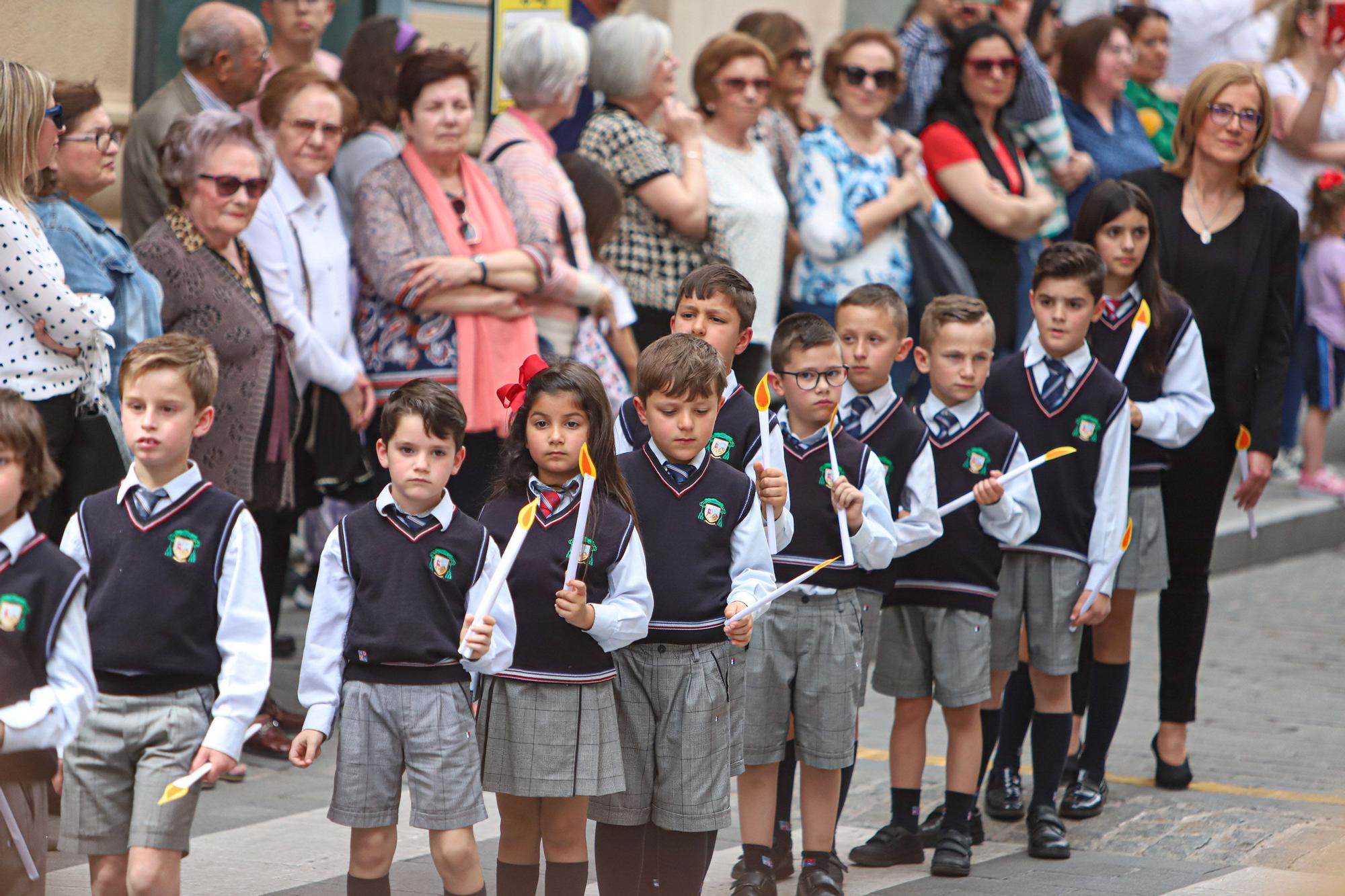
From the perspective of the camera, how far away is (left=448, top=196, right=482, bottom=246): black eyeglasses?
6.37m

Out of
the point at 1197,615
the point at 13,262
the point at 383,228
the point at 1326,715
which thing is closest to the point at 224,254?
the point at 383,228

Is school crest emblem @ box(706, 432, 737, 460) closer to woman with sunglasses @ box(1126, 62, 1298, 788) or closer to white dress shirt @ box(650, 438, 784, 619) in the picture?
white dress shirt @ box(650, 438, 784, 619)

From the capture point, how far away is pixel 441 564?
13.2ft

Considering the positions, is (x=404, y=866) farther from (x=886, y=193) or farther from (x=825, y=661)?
(x=886, y=193)

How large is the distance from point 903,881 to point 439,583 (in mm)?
1806

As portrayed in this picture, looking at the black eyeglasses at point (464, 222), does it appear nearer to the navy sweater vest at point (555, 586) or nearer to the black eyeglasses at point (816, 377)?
the black eyeglasses at point (816, 377)

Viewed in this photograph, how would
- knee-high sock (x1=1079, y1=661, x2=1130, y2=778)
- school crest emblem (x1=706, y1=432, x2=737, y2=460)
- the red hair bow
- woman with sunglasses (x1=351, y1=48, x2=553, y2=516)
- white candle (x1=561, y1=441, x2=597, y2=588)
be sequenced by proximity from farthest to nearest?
1. woman with sunglasses (x1=351, y1=48, x2=553, y2=516)
2. knee-high sock (x1=1079, y1=661, x2=1130, y2=778)
3. school crest emblem (x1=706, y1=432, x2=737, y2=460)
4. the red hair bow
5. white candle (x1=561, y1=441, x2=597, y2=588)

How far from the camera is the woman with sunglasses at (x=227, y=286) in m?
5.64

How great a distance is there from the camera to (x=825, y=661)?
15.7ft

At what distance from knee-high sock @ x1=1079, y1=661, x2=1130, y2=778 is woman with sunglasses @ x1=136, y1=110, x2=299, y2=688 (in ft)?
9.09

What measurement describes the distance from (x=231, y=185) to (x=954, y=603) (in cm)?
256

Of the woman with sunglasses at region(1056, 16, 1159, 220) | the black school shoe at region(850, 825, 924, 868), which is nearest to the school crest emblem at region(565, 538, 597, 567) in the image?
the black school shoe at region(850, 825, 924, 868)

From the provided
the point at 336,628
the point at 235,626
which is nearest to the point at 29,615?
the point at 235,626

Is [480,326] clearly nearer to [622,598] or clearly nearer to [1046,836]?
[622,598]
